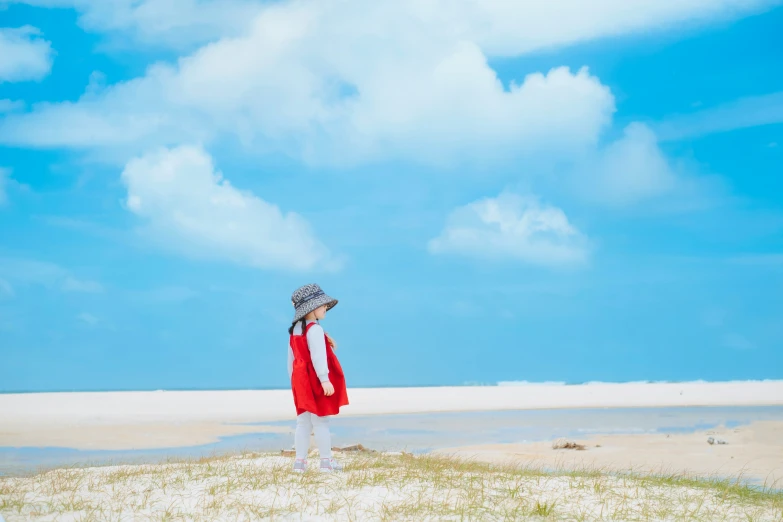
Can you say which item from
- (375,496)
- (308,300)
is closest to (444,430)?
(308,300)

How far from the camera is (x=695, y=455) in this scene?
1251cm

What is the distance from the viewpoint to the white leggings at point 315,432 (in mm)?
7656

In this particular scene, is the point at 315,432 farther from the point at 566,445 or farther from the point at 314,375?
the point at 566,445

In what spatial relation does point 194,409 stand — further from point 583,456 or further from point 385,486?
point 385,486

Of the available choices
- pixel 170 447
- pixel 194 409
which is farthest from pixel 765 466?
pixel 194 409

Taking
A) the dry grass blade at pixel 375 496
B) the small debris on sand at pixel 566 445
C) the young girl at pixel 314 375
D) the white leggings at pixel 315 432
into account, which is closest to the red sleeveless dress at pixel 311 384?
the young girl at pixel 314 375

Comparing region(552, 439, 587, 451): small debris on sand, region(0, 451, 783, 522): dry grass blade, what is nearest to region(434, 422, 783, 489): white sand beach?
region(552, 439, 587, 451): small debris on sand

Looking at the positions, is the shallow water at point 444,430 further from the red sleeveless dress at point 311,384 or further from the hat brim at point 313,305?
the hat brim at point 313,305

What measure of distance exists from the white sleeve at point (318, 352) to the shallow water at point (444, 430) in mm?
4956

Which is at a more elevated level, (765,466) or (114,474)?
(114,474)

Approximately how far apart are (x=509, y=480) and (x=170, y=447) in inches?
398

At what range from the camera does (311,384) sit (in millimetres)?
7625

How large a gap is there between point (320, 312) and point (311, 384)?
2.65 ft

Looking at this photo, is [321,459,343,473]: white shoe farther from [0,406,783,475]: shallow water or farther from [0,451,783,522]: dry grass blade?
[0,406,783,475]: shallow water
